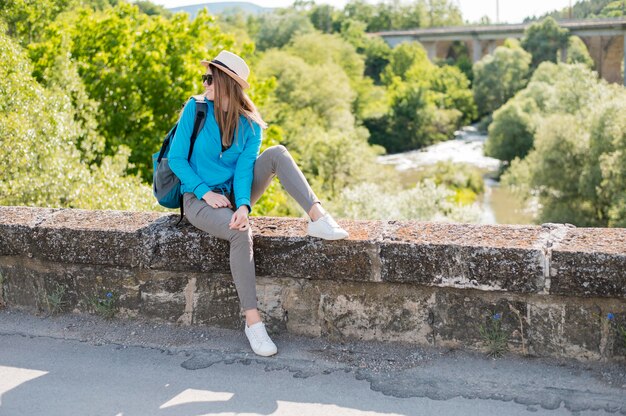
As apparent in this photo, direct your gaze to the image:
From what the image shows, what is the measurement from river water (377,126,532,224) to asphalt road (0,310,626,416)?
31.0 metres

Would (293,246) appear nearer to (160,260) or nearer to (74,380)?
(160,260)

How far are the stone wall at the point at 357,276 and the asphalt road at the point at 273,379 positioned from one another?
124 mm

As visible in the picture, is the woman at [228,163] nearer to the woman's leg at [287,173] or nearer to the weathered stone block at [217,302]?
the woman's leg at [287,173]

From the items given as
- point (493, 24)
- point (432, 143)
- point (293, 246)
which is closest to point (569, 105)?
point (432, 143)

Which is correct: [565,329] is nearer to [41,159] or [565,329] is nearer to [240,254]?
[240,254]

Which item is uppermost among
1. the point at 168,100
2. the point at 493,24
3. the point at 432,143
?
the point at 493,24

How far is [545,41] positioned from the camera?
71.9 metres

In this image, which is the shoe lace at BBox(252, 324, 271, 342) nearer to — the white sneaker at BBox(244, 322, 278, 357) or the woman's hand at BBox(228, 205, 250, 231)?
the white sneaker at BBox(244, 322, 278, 357)

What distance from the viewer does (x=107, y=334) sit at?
13.6ft

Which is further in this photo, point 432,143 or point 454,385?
point 432,143

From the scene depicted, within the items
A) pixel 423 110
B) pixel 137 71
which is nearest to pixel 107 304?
pixel 137 71

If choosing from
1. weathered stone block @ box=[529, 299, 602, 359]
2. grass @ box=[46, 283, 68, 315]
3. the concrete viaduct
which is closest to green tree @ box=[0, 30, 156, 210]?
grass @ box=[46, 283, 68, 315]

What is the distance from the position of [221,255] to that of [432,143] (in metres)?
61.0

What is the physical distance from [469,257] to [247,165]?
4.10ft
